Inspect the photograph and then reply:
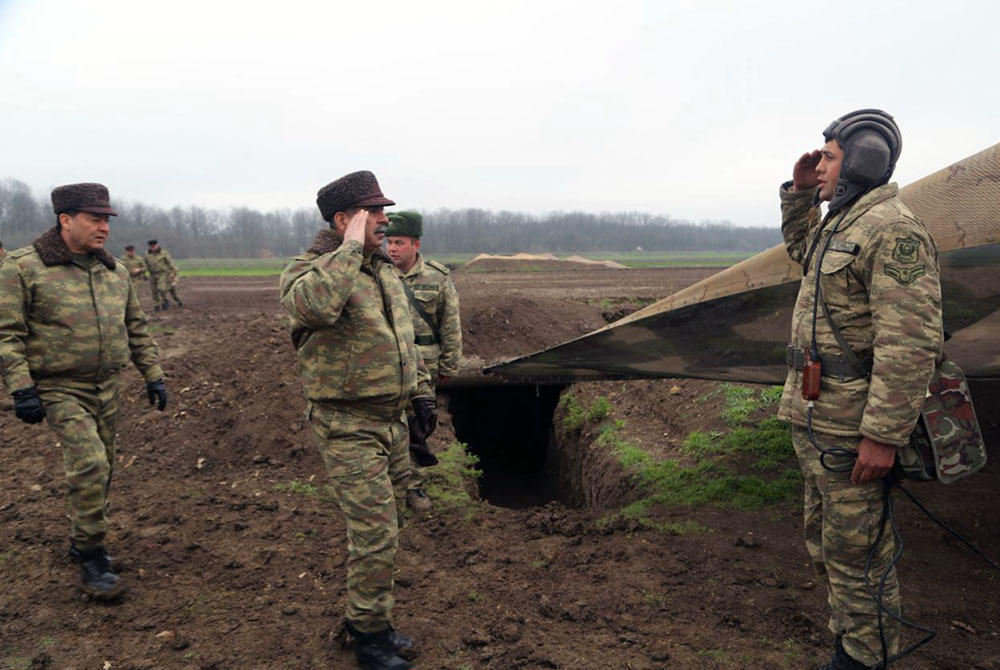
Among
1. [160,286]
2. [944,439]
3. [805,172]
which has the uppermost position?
[805,172]

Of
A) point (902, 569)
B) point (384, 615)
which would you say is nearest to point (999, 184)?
point (902, 569)

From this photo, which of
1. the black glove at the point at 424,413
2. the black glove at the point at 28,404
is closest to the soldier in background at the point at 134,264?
the black glove at the point at 28,404

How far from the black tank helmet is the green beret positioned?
3.03m

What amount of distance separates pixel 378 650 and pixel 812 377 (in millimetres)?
2079

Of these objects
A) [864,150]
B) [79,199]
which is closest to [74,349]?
[79,199]

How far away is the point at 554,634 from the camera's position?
3.29 m

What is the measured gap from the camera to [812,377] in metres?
2.67

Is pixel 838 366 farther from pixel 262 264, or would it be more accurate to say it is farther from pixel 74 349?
pixel 262 264

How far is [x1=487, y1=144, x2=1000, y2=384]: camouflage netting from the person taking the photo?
331 centimetres

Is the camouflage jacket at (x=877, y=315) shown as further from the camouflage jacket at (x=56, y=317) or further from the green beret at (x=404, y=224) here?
the camouflage jacket at (x=56, y=317)

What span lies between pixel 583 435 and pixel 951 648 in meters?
4.78

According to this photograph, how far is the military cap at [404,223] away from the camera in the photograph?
5.11 metres

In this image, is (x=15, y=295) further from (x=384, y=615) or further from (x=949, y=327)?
(x=949, y=327)

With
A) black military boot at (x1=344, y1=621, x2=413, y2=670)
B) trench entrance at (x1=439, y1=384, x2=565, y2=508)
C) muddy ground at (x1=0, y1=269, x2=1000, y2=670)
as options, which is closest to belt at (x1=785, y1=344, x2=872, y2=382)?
muddy ground at (x1=0, y1=269, x2=1000, y2=670)
